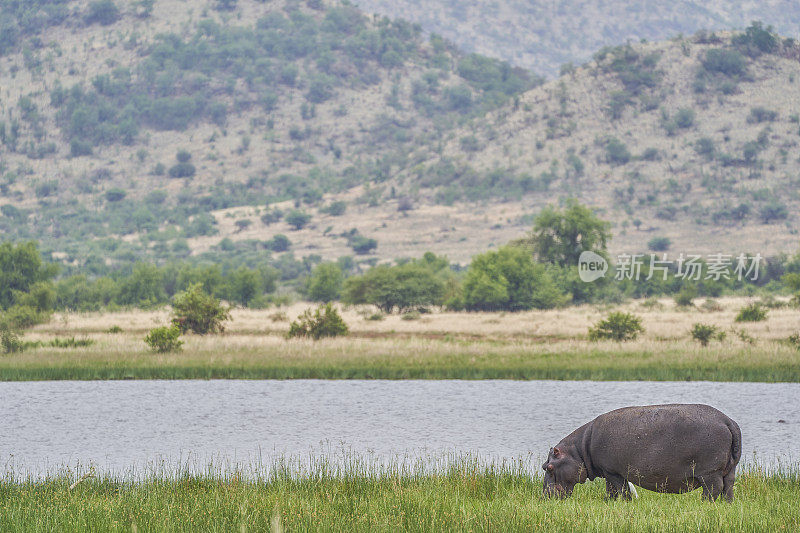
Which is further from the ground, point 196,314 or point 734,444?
point 734,444

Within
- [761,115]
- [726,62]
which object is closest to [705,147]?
[761,115]

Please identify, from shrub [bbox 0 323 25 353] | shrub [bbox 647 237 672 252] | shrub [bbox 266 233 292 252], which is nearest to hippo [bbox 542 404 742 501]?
shrub [bbox 0 323 25 353]

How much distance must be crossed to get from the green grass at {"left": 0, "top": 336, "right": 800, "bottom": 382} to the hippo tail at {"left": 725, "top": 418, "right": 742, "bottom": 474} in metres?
17.2

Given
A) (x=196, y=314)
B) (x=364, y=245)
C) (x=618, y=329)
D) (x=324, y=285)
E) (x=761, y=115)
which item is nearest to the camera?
(x=618, y=329)

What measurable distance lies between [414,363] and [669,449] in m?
19.8

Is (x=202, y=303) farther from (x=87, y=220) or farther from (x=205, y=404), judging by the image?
(x=87, y=220)

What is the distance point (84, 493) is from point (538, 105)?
515 ft

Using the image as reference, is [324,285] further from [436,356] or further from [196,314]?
[436,356]

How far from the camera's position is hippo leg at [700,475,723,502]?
30.6ft

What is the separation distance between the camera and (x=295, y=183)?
620 feet

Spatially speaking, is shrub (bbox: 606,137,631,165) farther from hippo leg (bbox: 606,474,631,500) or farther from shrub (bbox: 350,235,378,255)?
hippo leg (bbox: 606,474,631,500)

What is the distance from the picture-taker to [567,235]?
2712 inches

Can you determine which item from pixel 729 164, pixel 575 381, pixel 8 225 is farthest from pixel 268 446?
pixel 8 225

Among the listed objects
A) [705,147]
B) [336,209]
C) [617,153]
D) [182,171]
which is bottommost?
[336,209]
